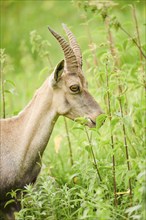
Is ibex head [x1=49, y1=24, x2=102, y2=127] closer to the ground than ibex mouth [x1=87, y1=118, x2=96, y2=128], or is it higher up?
higher up

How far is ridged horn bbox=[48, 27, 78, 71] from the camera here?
676cm

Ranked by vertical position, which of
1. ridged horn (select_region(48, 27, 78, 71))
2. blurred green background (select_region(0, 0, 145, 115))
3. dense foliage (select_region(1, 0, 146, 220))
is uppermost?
blurred green background (select_region(0, 0, 145, 115))

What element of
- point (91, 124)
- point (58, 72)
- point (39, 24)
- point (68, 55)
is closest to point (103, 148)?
point (91, 124)

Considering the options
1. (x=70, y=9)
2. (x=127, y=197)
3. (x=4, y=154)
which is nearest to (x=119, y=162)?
(x=127, y=197)

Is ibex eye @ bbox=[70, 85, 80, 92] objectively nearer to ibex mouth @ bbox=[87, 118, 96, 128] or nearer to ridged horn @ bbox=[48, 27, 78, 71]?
ridged horn @ bbox=[48, 27, 78, 71]

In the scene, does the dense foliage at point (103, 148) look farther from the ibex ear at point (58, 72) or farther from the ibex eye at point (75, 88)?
the ibex ear at point (58, 72)

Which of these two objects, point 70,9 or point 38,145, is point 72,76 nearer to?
point 38,145

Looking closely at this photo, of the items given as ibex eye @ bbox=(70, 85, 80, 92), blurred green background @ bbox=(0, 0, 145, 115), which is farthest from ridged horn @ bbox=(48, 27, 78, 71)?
blurred green background @ bbox=(0, 0, 145, 115)

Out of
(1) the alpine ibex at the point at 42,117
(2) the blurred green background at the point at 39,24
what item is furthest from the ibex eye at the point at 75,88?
(2) the blurred green background at the point at 39,24

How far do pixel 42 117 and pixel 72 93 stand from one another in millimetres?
388

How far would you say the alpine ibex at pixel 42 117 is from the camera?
22.6 feet

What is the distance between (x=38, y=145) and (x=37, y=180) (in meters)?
0.45

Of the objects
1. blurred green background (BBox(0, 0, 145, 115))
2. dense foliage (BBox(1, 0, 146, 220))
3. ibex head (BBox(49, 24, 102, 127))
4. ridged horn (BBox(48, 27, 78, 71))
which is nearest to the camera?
dense foliage (BBox(1, 0, 146, 220))

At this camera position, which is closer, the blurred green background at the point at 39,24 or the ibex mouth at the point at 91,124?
the ibex mouth at the point at 91,124
